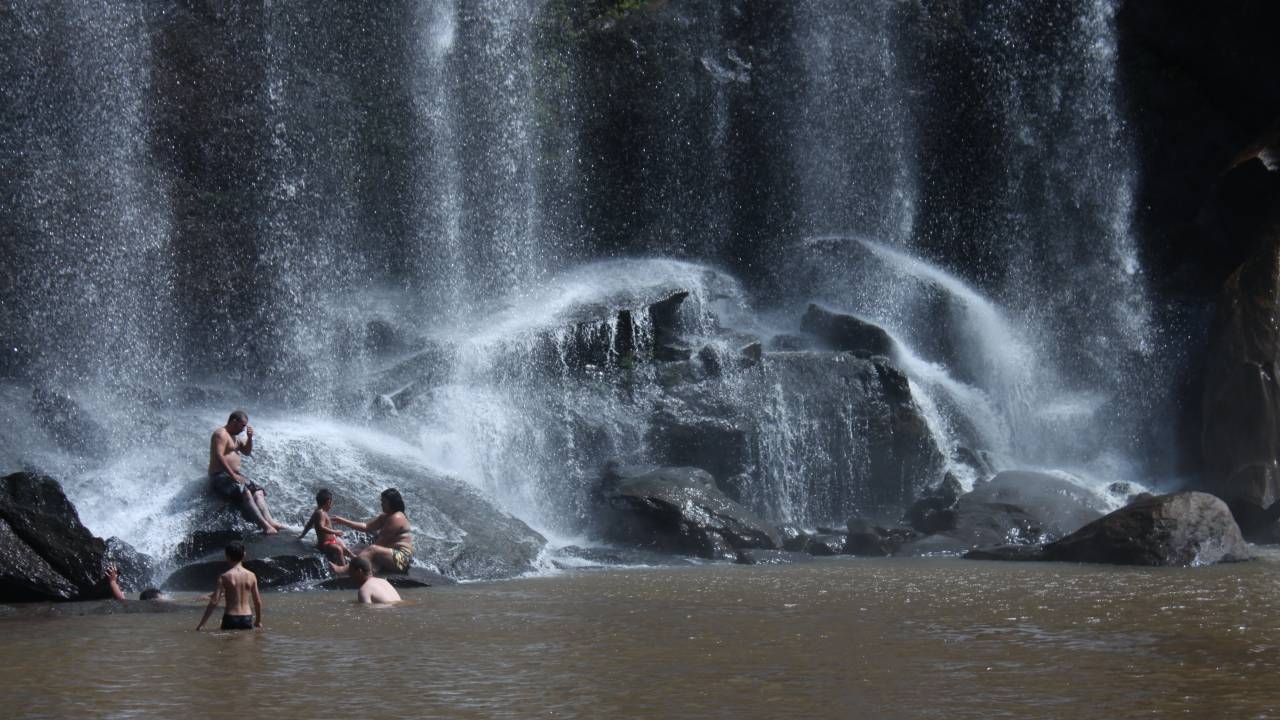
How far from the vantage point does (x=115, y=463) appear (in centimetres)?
1712

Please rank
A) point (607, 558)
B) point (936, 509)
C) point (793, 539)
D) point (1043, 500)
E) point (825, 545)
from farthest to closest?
1. point (936, 509)
2. point (1043, 500)
3. point (793, 539)
4. point (825, 545)
5. point (607, 558)

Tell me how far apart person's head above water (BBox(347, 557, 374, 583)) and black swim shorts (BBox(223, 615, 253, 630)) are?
2254 mm

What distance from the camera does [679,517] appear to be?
54.2 feet

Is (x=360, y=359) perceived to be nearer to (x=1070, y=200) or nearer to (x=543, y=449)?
(x=543, y=449)

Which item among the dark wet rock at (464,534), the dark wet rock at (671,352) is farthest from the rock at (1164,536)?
the dark wet rock at (671,352)

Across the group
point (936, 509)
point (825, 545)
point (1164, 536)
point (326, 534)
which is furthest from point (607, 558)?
point (1164, 536)

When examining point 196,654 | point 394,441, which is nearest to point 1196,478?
point 394,441

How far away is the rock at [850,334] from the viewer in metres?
22.5

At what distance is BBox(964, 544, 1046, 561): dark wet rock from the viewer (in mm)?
15059

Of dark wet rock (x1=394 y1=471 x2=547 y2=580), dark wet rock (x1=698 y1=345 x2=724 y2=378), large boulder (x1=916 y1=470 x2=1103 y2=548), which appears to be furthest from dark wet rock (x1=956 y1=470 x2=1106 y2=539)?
dark wet rock (x1=394 y1=471 x2=547 y2=580)

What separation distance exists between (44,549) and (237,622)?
3.32 meters

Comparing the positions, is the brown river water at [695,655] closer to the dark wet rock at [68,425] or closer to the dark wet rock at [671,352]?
the dark wet rock at [68,425]

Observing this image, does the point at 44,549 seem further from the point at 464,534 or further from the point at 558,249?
the point at 558,249

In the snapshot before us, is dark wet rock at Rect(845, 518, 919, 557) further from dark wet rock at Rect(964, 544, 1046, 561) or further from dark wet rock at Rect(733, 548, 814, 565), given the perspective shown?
dark wet rock at Rect(964, 544, 1046, 561)
